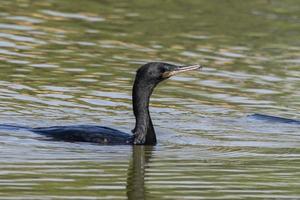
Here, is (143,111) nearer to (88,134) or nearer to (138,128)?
(138,128)

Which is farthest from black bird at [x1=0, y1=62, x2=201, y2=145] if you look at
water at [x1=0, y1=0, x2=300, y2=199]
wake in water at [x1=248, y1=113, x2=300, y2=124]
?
wake in water at [x1=248, y1=113, x2=300, y2=124]

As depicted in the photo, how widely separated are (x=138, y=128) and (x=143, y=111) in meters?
0.26

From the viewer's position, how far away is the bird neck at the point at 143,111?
15.1m

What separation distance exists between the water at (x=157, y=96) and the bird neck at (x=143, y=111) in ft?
0.74

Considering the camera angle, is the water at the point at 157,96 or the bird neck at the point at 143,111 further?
the bird neck at the point at 143,111

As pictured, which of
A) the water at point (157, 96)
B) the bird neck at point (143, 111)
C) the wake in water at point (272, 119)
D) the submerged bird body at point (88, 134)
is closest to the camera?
the water at point (157, 96)

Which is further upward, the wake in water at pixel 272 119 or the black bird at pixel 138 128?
the black bird at pixel 138 128

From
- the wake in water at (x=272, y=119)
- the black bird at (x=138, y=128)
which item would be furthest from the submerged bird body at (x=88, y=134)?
the wake in water at (x=272, y=119)

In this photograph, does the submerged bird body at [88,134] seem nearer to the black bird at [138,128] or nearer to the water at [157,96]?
the black bird at [138,128]

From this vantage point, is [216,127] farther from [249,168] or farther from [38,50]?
[38,50]

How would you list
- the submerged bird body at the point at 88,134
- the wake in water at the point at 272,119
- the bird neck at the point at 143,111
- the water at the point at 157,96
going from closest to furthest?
1. the water at the point at 157,96
2. the submerged bird body at the point at 88,134
3. the bird neck at the point at 143,111
4. the wake in water at the point at 272,119

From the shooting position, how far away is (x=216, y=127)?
53.4 feet

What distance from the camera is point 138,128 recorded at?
1509cm

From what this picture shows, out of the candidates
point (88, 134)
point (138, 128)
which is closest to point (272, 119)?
point (138, 128)
